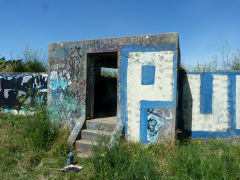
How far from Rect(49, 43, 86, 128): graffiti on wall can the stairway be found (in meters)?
0.54

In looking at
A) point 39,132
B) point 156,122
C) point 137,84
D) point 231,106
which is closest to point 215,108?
point 231,106

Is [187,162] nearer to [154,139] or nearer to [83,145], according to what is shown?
[154,139]

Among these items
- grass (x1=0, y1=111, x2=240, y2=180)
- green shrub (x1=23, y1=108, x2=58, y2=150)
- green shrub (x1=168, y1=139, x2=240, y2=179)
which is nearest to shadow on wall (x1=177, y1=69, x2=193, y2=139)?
grass (x1=0, y1=111, x2=240, y2=180)

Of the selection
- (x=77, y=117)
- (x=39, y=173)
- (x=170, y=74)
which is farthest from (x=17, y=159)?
(x=170, y=74)

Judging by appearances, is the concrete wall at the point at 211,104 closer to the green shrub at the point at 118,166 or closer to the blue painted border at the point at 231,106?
the blue painted border at the point at 231,106

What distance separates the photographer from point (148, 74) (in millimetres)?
4562

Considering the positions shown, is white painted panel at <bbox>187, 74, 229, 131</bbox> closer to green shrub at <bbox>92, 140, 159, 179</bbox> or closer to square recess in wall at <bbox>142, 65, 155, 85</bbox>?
square recess in wall at <bbox>142, 65, 155, 85</bbox>

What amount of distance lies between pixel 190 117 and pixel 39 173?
428 centimetres

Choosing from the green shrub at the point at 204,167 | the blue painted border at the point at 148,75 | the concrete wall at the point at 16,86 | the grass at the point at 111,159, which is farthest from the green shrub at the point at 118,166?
the concrete wall at the point at 16,86

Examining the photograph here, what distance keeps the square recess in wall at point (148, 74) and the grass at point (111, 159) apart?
1.61 m

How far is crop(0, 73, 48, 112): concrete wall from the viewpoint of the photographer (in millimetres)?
7059

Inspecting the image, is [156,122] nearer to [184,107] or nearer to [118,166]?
[184,107]

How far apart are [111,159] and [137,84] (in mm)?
2155

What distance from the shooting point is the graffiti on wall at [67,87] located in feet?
17.2
